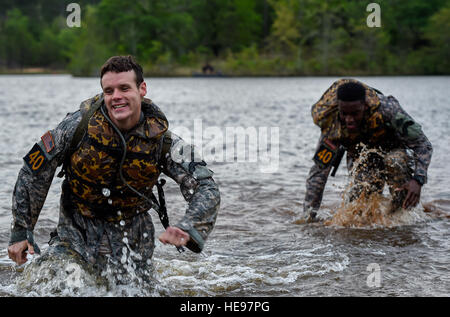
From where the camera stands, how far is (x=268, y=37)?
Answer: 104 m

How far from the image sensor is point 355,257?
6.87 metres

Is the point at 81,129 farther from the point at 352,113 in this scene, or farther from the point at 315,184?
the point at 315,184

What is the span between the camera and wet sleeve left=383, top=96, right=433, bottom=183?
778cm

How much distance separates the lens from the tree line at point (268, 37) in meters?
86.8

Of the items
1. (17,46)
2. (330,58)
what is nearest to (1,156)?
(330,58)

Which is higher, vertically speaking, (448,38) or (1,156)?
(448,38)

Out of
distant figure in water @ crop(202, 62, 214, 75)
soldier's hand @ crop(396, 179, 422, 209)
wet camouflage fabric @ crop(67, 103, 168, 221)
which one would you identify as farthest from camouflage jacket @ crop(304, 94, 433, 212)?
distant figure in water @ crop(202, 62, 214, 75)

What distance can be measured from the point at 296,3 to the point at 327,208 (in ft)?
283

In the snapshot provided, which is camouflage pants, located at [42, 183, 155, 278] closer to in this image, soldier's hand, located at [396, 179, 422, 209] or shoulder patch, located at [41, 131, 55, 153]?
shoulder patch, located at [41, 131, 55, 153]

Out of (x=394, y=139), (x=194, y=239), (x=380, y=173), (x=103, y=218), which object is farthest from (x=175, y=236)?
(x=380, y=173)
